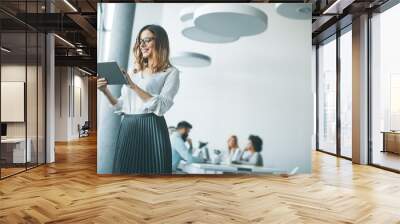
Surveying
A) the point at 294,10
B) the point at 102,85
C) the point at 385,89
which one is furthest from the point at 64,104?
the point at 385,89

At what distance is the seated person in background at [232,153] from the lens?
20.7 ft

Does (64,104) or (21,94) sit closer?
(21,94)

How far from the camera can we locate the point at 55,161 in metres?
8.42

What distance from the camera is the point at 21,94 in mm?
6891

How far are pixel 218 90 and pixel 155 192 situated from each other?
2.12 meters

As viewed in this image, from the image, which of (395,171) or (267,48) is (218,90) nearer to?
(267,48)

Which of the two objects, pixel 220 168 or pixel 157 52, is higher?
pixel 157 52

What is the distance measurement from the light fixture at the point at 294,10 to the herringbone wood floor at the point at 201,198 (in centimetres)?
273

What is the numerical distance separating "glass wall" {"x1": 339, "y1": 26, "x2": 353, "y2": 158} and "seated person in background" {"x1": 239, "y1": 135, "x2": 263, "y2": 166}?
11.2 feet

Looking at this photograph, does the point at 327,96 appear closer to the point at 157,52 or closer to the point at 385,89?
the point at 385,89

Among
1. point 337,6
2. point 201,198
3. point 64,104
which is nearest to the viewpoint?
point 201,198

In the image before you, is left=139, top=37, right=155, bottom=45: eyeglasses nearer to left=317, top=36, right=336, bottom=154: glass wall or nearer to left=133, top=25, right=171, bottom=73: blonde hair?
left=133, top=25, right=171, bottom=73: blonde hair

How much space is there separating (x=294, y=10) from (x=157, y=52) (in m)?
2.42

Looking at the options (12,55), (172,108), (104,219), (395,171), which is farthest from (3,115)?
(395,171)
